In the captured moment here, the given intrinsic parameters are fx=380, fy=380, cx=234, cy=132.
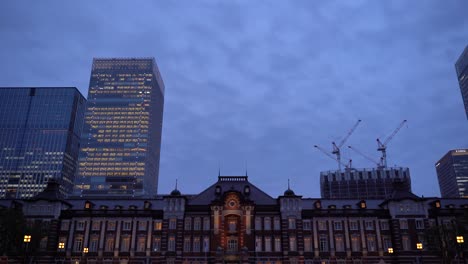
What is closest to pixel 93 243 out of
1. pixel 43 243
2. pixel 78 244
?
pixel 78 244

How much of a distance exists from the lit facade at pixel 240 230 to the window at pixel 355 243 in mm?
208

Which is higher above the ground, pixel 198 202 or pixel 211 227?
pixel 198 202

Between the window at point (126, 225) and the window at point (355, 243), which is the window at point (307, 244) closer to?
the window at point (355, 243)

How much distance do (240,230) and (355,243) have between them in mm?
24851

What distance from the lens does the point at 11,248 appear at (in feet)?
235

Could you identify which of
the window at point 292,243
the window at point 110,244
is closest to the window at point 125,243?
the window at point 110,244

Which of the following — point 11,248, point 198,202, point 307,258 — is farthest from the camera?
point 198,202

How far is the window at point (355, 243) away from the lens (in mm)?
81125

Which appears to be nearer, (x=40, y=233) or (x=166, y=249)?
(x=40, y=233)

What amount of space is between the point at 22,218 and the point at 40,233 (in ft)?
14.9

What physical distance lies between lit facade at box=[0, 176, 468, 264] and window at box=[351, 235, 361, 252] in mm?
208

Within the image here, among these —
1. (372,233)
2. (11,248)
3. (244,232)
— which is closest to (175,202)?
(244,232)

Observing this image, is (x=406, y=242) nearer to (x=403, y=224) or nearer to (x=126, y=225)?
(x=403, y=224)

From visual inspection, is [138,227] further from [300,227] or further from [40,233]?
[300,227]
